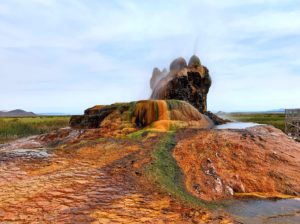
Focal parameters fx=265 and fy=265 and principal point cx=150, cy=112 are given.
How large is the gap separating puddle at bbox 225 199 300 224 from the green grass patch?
33.4 inches

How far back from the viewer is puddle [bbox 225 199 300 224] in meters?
6.85

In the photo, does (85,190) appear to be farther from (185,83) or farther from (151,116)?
(185,83)

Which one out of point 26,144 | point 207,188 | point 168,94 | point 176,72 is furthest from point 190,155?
point 176,72

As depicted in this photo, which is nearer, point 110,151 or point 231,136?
point 110,151

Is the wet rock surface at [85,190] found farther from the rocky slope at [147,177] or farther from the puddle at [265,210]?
the puddle at [265,210]

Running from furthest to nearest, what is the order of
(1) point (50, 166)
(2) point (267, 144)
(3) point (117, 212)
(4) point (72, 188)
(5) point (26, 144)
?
(5) point (26, 144), (2) point (267, 144), (1) point (50, 166), (4) point (72, 188), (3) point (117, 212)

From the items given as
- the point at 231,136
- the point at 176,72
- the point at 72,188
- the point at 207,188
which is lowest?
the point at 207,188

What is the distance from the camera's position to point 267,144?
12.5 m

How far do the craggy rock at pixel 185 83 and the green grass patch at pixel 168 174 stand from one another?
17.2 metres

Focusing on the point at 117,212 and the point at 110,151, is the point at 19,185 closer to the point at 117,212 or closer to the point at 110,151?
the point at 117,212

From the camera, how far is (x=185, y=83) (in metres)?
28.4

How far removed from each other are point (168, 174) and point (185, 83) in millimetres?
20881

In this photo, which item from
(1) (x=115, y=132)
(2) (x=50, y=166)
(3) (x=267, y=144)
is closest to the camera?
(2) (x=50, y=166)

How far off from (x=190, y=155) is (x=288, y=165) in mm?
4312
